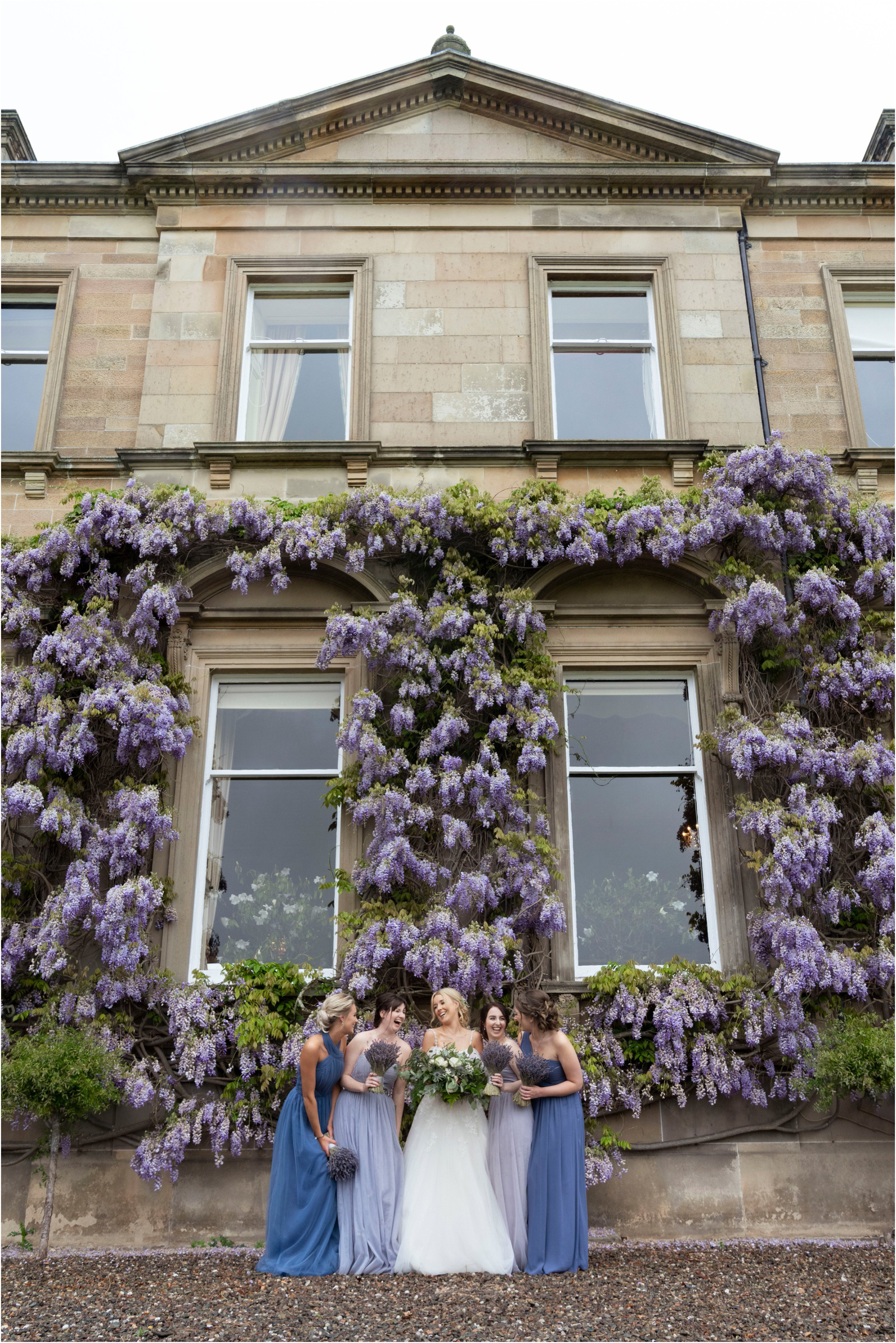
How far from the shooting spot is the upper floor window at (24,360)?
977cm

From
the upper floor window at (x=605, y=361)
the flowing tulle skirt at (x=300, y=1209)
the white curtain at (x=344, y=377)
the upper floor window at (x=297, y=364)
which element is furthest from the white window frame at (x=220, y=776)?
the upper floor window at (x=605, y=361)

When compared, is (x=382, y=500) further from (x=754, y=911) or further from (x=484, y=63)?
(x=484, y=63)

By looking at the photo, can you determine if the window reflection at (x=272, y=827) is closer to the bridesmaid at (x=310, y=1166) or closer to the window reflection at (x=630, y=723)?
the bridesmaid at (x=310, y=1166)

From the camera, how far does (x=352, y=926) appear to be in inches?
287

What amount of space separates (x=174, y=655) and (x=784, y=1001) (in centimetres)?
539

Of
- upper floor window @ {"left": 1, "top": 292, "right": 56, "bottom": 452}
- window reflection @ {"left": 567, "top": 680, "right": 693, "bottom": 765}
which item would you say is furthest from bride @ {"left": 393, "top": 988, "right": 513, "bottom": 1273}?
upper floor window @ {"left": 1, "top": 292, "right": 56, "bottom": 452}

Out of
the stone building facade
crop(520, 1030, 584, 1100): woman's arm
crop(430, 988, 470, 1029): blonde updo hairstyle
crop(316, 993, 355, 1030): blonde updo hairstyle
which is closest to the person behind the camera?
crop(520, 1030, 584, 1100): woman's arm

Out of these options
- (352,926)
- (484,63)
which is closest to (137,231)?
(484,63)

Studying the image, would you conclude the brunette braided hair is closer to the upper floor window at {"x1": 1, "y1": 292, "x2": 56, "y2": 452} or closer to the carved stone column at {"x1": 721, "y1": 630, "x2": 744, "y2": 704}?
the carved stone column at {"x1": 721, "y1": 630, "x2": 744, "y2": 704}

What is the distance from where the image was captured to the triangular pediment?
10070 mm

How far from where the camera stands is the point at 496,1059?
20.1 ft

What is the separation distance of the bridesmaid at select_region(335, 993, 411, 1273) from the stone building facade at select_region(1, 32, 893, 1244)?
1938 millimetres

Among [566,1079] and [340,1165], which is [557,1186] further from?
[340,1165]

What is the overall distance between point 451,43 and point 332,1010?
9.93 m
